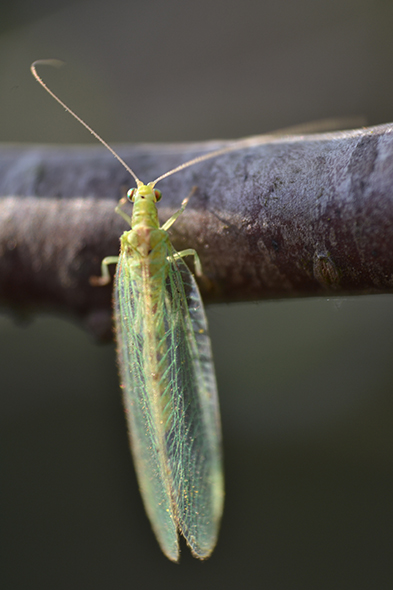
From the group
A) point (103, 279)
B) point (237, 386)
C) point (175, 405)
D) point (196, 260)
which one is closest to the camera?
point (196, 260)

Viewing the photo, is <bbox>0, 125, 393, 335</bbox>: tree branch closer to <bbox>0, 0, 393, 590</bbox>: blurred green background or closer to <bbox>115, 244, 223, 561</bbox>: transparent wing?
<bbox>115, 244, 223, 561</bbox>: transparent wing

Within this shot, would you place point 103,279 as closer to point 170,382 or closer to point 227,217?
point 170,382

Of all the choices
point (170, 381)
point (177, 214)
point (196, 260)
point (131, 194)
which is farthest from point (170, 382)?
point (131, 194)

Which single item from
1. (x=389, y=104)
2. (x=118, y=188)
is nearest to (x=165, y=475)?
(x=118, y=188)

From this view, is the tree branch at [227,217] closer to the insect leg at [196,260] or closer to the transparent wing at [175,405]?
the insect leg at [196,260]

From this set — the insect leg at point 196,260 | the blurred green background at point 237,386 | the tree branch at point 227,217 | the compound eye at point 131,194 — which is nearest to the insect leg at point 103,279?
the tree branch at point 227,217

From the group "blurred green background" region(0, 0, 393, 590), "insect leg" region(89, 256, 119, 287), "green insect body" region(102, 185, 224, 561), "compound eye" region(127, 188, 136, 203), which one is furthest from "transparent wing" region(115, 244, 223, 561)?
"blurred green background" region(0, 0, 393, 590)
